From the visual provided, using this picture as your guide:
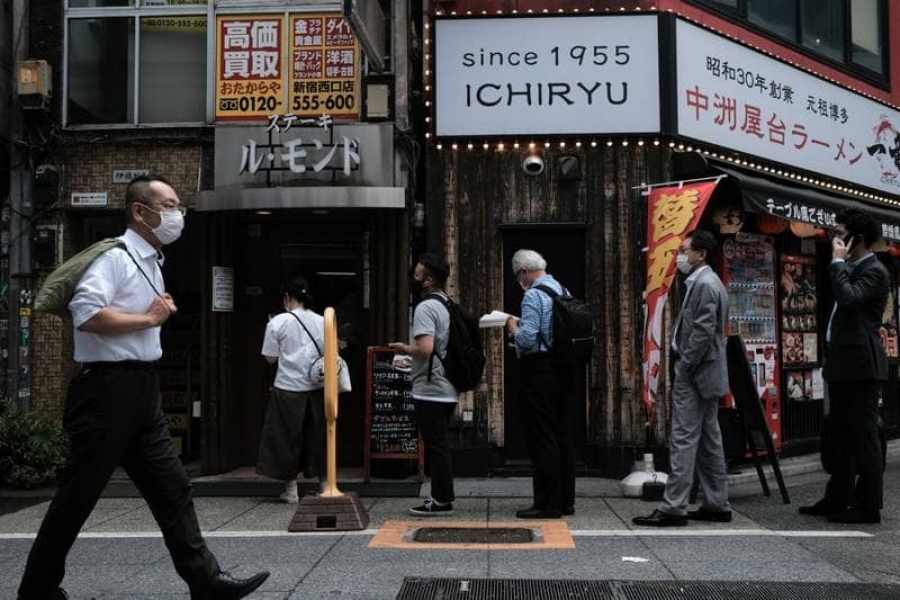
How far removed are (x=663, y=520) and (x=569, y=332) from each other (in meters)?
1.50

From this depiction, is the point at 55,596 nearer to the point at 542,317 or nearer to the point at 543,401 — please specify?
the point at 543,401

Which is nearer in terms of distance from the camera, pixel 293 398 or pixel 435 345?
pixel 435 345

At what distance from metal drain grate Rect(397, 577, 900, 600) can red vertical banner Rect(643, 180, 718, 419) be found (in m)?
2.99

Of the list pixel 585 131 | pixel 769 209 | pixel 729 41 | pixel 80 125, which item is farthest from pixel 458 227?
pixel 80 125

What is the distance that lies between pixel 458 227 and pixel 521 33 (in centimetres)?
205

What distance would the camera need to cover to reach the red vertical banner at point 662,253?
A: 7.43 meters

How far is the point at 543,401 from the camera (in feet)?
21.9

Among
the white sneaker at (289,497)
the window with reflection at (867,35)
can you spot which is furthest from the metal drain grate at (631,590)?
the window with reflection at (867,35)

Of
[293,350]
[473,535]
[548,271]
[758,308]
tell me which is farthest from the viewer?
[758,308]

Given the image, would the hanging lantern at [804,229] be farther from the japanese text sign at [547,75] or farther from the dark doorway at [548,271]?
the dark doorway at [548,271]

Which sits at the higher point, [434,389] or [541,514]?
[434,389]

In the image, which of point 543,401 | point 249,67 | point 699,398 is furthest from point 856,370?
point 249,67

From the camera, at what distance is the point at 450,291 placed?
8727 millimetres

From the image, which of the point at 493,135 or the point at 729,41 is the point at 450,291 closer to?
the point at 493,135
